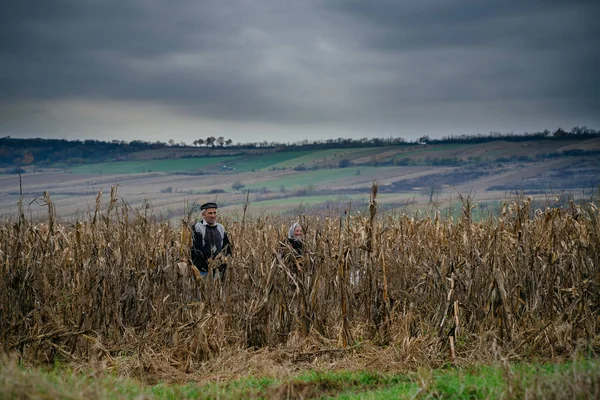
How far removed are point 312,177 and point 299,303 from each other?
83.4 metres

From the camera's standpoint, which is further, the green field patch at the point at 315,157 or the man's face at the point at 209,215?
the green field patch at the point at 315,157

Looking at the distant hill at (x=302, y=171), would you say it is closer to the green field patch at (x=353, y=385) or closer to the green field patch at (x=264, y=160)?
the green field patch at (x=264, y=160)

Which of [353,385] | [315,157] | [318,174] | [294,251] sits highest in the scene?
[294,251]

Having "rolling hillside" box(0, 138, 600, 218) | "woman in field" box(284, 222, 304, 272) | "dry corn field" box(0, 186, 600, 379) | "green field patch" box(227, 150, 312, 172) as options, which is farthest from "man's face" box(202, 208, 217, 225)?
"green field patch" box(227, 150, 312, 172)

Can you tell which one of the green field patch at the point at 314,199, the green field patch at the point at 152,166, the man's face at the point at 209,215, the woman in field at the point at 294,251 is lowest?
the green field patch at the point at 314,199

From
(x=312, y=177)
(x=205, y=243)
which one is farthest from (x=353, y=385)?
(x=312, y=177)

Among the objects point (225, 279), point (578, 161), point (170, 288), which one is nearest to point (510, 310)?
point (225, 279)

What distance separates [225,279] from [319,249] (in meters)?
1.42

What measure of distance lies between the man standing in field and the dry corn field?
11.3 inches

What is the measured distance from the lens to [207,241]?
34.9 ft

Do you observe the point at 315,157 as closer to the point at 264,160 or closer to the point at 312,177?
the point at 264,160

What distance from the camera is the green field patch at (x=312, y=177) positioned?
291 ft

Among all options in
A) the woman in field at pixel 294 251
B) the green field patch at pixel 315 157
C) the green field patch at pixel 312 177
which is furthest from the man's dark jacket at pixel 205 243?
the green field patch at pixel 315 157

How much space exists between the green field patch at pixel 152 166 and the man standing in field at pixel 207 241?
90640mm
